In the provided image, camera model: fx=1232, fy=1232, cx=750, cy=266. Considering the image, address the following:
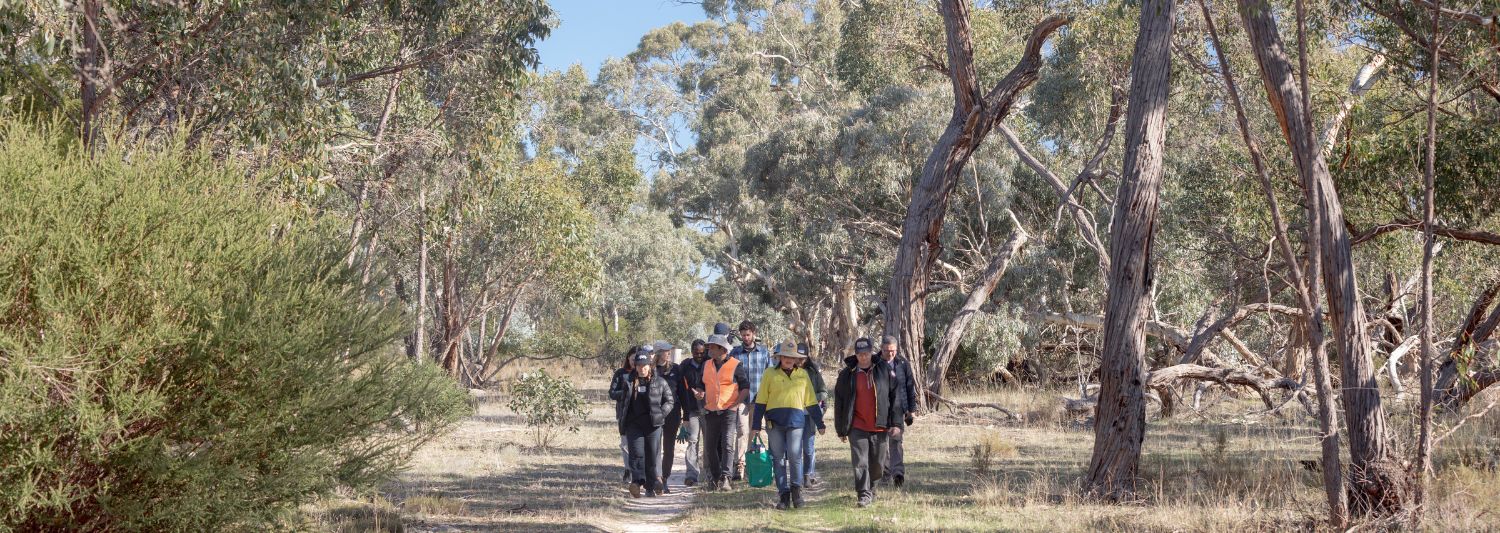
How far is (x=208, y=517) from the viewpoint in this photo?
666cm

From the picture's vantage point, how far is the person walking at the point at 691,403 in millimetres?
11805

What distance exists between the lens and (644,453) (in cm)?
1156

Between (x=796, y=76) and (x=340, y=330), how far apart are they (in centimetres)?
3628

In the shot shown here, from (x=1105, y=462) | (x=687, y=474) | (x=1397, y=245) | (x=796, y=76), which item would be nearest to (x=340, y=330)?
(x=687, y=474)

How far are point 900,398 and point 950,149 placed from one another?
587cm

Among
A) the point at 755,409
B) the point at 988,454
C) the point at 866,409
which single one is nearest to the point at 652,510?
the point at 755,409

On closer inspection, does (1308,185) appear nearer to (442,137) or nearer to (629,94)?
(442,137)

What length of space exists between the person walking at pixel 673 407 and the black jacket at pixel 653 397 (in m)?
0.07

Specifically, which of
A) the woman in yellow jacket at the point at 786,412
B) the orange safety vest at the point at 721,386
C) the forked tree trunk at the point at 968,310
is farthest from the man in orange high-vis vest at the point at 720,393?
the forked tree trunk at the point at 968,310

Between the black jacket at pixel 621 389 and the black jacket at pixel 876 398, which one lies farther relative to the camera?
the black jacket at pixel 621 389

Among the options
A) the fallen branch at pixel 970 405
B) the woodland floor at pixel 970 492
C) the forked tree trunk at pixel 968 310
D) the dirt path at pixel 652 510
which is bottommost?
the dirt path at pixel 652 510

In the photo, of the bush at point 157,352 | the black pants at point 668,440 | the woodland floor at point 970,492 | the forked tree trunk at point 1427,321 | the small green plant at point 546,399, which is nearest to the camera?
the bush at point 157,352

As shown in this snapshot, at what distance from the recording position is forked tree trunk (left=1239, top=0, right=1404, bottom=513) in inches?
317

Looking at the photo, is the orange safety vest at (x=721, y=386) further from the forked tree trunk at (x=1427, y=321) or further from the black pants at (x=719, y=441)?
the forked tree trunk at (x=1427, y=321)
